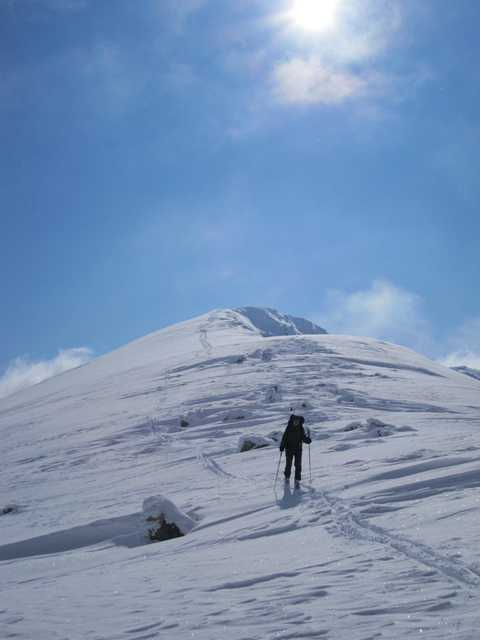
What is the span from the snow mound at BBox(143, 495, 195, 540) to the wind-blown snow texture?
47 centimetres

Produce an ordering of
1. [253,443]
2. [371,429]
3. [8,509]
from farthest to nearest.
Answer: [371,429] → [253,443] → [8,509]

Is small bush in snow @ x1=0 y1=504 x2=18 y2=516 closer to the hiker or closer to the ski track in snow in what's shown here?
the hiker

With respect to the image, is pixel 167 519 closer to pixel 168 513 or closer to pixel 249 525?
pixel 168 513

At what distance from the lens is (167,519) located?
12.1m

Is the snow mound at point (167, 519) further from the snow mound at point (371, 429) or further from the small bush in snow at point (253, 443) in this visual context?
the snow mound at point (371, 429)

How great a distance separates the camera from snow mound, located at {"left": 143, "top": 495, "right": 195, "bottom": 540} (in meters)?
11.8

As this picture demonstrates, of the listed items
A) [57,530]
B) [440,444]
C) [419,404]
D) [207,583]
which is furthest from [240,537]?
[419,404]

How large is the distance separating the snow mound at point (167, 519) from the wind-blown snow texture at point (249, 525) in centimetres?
47

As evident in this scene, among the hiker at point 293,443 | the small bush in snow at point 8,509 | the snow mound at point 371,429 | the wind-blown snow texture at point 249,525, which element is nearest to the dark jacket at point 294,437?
the hiker at point 293,443

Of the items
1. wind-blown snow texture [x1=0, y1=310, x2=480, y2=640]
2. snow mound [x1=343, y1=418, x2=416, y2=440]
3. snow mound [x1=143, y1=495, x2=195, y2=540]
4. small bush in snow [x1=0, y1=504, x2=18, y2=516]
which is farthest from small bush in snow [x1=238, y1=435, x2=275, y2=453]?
snow mound [x1=143, y1=495, x2=195, y2=540]

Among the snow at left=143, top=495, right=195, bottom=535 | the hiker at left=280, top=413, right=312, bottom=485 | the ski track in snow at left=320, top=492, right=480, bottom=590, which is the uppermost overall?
the hiker at left=280, top=413, right=312, bottom=485

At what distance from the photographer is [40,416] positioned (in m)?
41.5

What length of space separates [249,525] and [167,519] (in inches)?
92.7

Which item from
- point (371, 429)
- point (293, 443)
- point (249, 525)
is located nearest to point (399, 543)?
point (249, 525)
